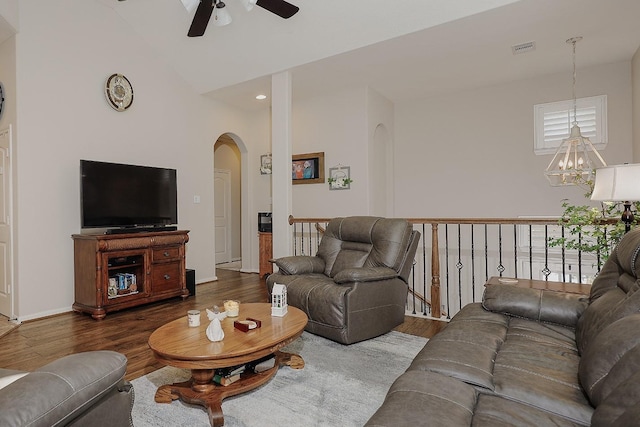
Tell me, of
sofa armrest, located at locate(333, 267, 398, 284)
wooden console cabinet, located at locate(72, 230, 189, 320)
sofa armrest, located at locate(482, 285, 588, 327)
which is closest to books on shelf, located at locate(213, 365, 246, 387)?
sofa armrest, located at locate(333, 267, 398, 284)

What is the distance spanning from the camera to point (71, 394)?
107 cm

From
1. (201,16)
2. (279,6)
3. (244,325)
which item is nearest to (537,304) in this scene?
(244,325)

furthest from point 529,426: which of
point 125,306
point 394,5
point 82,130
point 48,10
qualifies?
point 48,10

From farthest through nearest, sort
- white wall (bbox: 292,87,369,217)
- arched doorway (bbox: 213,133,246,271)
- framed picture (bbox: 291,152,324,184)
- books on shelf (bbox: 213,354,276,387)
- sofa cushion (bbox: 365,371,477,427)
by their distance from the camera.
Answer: arched doorway (bbox: 213,133,246,271)
framed picture (bbox: 291,152,324,184)
white wall (bbox: 292,87,369,217)
books on shelf (bbox: 213,354,276,387)
sofa cushion (bbox: 365,371,477,427)

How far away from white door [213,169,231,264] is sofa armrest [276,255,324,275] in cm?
452

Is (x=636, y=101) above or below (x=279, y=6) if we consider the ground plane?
below

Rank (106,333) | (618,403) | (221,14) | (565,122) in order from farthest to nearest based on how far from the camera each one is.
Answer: (565,122) → (221,14) → (106,333) → (618,403)

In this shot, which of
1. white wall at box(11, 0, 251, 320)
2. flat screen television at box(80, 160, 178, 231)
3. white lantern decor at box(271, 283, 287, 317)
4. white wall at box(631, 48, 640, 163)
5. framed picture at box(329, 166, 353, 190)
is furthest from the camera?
framed picture at box(329, 166, 353, 190)

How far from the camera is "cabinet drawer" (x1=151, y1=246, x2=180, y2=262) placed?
169 inches

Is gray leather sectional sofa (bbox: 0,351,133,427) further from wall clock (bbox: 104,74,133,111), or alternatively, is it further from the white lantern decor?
wall clock (bbox: 104,74,133,111)

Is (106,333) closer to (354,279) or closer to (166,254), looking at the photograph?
(166,254)

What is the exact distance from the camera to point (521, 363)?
4.72ft

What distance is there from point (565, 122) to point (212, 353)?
17.4ft

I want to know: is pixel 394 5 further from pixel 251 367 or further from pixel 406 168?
pixel 251 367
